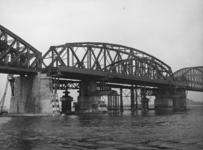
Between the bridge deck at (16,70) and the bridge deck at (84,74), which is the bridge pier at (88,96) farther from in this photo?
the bridge deck at (16,70)

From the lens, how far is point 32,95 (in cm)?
9594

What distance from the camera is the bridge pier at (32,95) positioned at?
93562 mm

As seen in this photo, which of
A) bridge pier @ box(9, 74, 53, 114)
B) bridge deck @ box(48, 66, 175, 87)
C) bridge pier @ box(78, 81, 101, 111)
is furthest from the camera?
bridge pier @ box(78, 81, 101, 111)

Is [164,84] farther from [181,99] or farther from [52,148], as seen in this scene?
[52,148]

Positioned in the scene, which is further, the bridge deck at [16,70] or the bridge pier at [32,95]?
the bridge pier at [32,95]

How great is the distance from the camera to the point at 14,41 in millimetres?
96000

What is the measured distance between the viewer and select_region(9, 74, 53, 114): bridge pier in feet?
307

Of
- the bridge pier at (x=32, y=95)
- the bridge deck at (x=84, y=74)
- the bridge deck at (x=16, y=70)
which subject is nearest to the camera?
the bridge deck at (x=16, y=70)

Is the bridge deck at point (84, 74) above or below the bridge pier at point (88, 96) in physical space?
above

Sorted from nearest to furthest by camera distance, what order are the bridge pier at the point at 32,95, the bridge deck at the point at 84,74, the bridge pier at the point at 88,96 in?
the bridge pier at the point at 32,95 → the bridge deck at the point at 84,74 → the bridge pier at the point at 88,96

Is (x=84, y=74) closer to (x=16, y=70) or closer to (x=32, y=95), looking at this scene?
(x=32, y=95)

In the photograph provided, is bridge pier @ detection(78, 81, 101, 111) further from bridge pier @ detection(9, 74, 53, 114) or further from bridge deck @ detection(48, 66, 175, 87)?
bridge pier @ detection(9, 74, 53, 114)

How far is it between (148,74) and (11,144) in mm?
134729

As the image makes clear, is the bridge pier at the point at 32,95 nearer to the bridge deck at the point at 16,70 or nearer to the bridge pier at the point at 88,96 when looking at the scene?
the bridge deck at the point at 16,70
